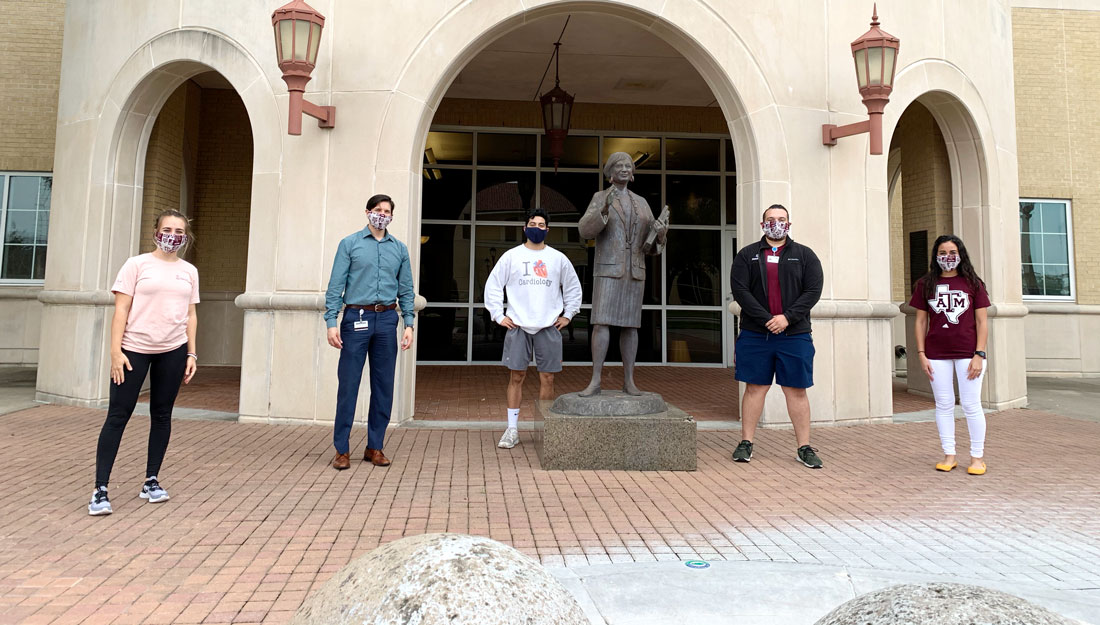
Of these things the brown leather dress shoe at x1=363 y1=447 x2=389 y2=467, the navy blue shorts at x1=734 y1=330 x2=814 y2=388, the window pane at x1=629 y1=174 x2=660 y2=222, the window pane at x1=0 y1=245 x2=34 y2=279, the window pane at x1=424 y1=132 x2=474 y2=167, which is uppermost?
the window pane at x1=424 y1=132 x2=474 y2=167

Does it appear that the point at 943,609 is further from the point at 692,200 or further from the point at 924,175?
the point at 692,200

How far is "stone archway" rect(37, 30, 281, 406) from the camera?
812cm

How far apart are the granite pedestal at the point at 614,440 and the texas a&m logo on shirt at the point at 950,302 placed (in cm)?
221

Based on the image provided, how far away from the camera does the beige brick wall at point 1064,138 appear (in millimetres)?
13766

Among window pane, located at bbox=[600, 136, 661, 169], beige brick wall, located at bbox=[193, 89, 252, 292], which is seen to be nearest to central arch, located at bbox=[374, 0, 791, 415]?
window pane, located at bbox=[600, 136, 661, 169]

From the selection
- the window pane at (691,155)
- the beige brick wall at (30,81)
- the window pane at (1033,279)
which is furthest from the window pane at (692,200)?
the beige brick wall at (30,81)

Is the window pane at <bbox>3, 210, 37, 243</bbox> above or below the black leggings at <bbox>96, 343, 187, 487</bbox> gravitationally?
above

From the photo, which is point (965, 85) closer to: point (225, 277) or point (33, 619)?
point (33, 619)

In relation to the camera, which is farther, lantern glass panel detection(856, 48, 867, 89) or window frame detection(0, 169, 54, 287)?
window frame detection(0, 169, 54, 287)

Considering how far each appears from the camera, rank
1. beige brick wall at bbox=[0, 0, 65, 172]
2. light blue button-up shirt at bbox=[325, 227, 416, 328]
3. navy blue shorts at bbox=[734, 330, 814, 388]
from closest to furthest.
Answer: light blue button-up shirt at bbox=[325, 227, 416, 328]
navy blue shorts at bbox=[734, 330, 814, 388]
beige brick wall at bbox=[0, 0, 65, 172]

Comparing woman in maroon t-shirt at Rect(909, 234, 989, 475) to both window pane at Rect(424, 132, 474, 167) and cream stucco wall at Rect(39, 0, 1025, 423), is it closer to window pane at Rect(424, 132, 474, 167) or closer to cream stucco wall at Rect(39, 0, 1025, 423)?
cream stucco wall at Rect(39, 0, 1025, 423)

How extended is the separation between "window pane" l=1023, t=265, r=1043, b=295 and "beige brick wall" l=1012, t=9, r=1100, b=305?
2.26ft

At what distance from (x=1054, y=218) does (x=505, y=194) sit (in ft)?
37.0

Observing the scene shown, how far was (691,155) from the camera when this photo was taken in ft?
46.5
